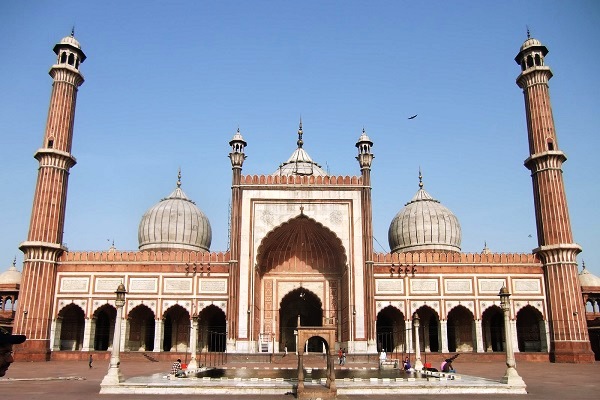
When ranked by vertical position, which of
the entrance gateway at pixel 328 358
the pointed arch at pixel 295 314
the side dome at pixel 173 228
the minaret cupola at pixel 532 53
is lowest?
the entrance gateway at pixel 328 358

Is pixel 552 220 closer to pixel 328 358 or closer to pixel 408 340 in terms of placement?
pixel 408 340

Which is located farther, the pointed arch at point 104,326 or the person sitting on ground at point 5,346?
the pointed arch at point 104,326

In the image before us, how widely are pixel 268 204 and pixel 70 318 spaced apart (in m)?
10.8

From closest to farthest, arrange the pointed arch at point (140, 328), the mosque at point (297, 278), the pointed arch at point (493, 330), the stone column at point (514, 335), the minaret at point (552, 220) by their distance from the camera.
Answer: the minaret at point (552, 220) → the mosque at point (297, 278) → the stone column at point (514, 335) → the pointed arch at point (140, 328) → the pointed arch at point (493, 330)

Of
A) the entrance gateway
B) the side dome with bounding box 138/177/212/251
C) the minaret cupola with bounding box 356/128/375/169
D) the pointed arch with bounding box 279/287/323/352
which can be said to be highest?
the minaret cupola with bounding box 356/128/375/169

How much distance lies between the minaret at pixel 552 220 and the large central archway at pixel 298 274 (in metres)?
9.15

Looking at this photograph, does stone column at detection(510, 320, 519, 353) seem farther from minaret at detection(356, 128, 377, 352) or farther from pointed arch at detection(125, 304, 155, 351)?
pointed arch at detection(125, 304, 155, 351)

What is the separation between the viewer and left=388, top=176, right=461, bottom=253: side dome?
29812 millimetres

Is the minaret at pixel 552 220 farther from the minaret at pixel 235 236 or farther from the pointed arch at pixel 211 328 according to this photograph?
the pointed arch at pixel 211 328

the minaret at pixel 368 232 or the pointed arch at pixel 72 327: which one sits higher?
the minaret at pixel 368 232

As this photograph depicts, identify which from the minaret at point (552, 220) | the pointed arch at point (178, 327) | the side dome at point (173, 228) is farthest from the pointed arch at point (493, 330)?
the side dome at point (173, 228)

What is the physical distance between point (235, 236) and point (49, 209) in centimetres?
836

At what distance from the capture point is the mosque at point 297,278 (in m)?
23.5

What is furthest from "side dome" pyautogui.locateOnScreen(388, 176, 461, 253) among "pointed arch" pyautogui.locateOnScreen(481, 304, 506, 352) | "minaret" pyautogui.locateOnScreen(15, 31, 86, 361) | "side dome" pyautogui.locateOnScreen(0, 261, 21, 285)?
"side dome" pyautogui.locateOnScreen(0, 261, 21, 285)
